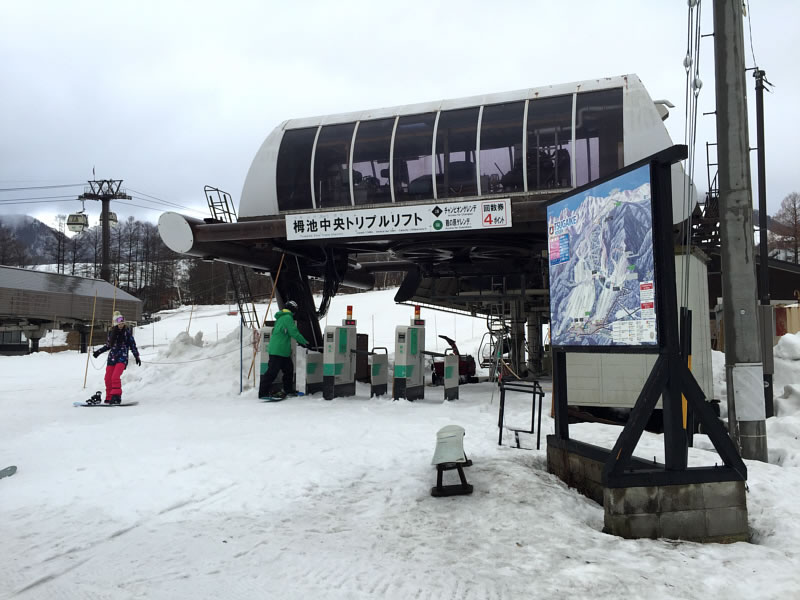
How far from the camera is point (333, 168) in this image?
46.5ft

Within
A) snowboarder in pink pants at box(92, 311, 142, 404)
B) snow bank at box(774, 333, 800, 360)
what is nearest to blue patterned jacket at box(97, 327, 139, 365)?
snowboarder in pink pants at box(92, 311, 142, 404)

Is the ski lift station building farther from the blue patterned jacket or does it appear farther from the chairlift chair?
the chairlift chair

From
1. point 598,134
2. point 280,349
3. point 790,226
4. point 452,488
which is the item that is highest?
point 790,226

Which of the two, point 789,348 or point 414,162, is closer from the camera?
point 414,162

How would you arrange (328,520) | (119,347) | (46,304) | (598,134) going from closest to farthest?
(328,520)
(119,347)
(598,134)
(46,304)

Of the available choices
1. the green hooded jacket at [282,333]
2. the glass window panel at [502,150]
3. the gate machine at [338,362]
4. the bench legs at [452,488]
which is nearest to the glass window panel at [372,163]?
the glass window panel at [502,150]

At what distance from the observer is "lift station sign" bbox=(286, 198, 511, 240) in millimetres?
12383

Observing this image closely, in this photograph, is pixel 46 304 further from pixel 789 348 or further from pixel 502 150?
pixel 789 348

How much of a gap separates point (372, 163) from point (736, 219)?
8.30 metres

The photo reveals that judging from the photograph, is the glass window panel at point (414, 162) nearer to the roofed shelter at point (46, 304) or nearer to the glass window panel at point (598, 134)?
the glass window panel at point (598, 134)

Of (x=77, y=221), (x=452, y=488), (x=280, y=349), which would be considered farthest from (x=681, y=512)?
(x=77, y=221)

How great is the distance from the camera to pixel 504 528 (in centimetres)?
481

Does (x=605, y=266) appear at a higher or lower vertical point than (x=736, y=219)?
lower

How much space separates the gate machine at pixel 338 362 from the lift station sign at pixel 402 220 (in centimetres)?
178
